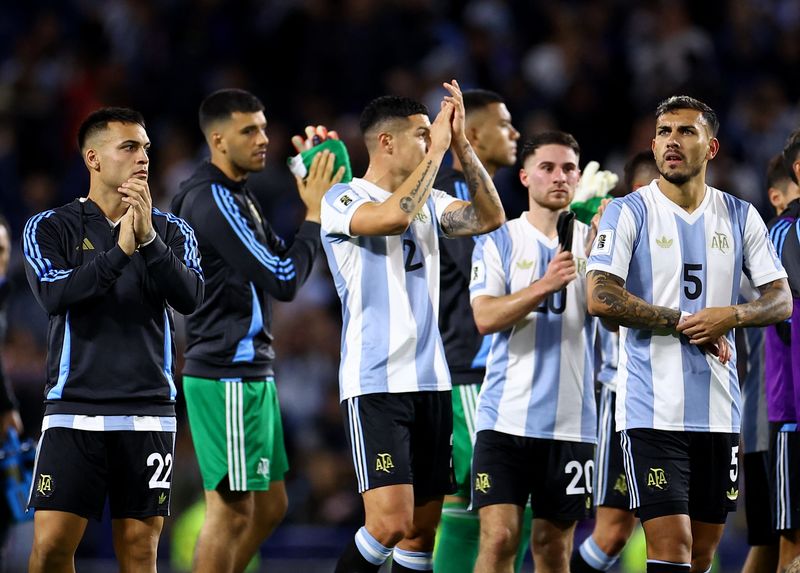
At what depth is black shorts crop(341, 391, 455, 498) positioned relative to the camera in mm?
6438

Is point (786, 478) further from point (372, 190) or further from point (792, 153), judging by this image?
point (372, 190)

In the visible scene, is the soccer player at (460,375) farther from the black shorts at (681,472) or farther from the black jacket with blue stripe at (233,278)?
the black shorts at (681,472)

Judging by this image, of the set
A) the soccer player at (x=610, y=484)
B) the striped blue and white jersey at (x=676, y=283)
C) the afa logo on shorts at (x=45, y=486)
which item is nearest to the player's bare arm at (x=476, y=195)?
the striped blue and white jersey at (x=676, y=283)

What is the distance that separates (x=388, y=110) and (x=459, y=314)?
1.41m

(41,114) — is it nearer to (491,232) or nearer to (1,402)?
(1,402)

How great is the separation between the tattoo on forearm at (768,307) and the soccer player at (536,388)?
35.1 inches

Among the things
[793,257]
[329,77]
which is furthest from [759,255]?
[329,77]

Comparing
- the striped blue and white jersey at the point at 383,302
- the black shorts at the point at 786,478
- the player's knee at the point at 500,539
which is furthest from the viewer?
the black shorts at the point at 786,478

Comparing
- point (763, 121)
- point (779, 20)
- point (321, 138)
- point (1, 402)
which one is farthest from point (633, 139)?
point (1, 402)

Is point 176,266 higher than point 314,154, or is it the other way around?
point 314,154

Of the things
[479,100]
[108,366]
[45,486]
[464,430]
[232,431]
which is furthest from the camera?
[479,100]

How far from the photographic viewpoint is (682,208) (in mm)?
6387

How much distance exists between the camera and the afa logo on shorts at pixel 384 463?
21.1ft

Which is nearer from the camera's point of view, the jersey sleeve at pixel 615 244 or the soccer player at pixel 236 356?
the jersey sleeve at pixel 615 244
